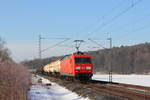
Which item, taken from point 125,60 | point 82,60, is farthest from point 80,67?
point 125,60

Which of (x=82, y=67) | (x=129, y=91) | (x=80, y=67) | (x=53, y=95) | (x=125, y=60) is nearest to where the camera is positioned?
(x=129, y=91)

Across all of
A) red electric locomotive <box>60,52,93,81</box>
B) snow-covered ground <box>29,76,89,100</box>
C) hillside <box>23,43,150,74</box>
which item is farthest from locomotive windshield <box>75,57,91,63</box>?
hillside <box>23,43,150,74</box>

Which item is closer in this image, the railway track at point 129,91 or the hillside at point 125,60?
the railway track at point 129,91

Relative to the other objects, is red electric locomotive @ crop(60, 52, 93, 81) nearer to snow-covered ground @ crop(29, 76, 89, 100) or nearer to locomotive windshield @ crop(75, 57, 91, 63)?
locomotive windshield @ crop(75, 57, 91, 63)

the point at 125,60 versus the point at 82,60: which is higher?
the point at 125,60

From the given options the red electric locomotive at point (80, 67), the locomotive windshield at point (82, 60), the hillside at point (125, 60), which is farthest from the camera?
the hillside at point (125, 60)

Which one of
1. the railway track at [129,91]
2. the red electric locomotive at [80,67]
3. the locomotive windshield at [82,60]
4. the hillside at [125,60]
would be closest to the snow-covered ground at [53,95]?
the railway track at [129,91]

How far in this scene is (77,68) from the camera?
33562 mm

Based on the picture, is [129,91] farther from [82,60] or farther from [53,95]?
[82,60]

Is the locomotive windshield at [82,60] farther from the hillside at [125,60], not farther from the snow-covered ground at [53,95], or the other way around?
the hillside at [125,60]

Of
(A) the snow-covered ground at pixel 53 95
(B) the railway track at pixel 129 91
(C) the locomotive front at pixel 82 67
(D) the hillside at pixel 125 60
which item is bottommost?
(A) the snow-covered ground at pixel 53 95

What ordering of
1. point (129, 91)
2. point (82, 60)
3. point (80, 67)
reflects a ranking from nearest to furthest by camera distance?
point (129, 91) → point (80, 67) → point (82, 60)

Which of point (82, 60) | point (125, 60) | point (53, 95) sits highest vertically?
point (125, 60)

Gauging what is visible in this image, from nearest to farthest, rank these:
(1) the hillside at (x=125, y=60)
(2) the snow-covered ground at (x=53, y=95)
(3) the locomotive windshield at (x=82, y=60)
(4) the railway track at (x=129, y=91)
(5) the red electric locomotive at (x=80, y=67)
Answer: (4) the railway track at (x=129, y=91) → (2) the snow-covered ground at (x=53, y=95) → (5) the red electric locomotive at (x=80, y=67) → (3) the locomotive windshield at (x=82, y=60) → (1) the hillside at (x=125, y=60)
